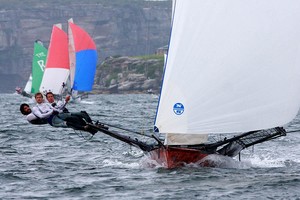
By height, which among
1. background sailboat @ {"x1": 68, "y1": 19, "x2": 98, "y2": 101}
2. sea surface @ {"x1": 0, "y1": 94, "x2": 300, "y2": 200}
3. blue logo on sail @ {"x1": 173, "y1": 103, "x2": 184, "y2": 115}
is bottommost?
sea surface @ {"x1": 0, "y1": 94, "x2": 300, "y2": 200}

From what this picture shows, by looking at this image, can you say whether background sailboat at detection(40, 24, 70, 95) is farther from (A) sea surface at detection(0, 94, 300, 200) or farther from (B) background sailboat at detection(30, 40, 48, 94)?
(A) sea surface at detection(0, 94, 300, 200)

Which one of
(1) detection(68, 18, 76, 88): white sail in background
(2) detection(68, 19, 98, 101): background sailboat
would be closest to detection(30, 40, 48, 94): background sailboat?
(1) detection(68, 18, 76, 88): white sail in background

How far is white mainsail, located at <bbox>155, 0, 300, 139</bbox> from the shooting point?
17984 mm

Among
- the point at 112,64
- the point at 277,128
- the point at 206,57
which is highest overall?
the point at 112,64

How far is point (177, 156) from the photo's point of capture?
18469 millimetres

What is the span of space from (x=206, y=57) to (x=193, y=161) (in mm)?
A: 2246

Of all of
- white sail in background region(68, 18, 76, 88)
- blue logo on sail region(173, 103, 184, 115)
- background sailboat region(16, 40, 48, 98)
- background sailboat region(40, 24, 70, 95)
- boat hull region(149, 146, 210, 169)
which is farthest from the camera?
background sailboat region(16, 40, 48, 98)

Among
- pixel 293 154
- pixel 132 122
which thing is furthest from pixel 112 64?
pixel 293 154

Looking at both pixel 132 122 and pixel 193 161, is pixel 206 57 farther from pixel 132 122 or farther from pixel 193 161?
pixel 132 122

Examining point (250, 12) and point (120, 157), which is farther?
point (120, 157)

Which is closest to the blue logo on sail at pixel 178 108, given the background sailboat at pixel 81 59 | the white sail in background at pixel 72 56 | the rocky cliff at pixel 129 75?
the background sailboat at pixel 81 59

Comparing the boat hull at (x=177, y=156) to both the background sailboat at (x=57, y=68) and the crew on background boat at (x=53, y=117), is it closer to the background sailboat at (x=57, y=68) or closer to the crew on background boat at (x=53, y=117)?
the crew on background boat at (x=53, y=117)

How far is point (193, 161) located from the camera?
61.6 feet

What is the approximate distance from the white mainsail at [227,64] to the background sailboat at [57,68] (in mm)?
46455
